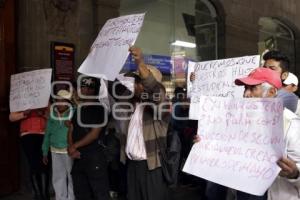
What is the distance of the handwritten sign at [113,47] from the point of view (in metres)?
4.36

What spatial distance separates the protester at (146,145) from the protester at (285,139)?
56.9 inches

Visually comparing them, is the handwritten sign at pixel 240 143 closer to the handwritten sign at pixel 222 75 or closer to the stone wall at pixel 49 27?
the handwritten sign at pixel 222 75

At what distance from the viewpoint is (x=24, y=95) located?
595 centimetres

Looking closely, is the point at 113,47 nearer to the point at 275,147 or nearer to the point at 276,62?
the point at 276,62

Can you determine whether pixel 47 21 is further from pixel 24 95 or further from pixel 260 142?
pixel 260 142

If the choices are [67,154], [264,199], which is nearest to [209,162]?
[264,199]

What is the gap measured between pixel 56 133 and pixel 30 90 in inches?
26.7

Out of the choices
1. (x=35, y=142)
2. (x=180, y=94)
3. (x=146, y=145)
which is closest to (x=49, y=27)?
(x=35, y=142)

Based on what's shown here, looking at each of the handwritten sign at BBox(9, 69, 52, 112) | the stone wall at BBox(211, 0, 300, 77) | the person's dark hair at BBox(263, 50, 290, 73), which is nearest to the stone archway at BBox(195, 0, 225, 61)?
the stone wall at BBox(211, 0, 300, 77)

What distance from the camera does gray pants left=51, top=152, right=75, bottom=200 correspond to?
18.6 ft

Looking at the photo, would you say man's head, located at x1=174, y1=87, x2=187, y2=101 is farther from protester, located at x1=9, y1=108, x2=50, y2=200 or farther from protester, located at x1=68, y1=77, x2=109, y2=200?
protester, located at x1=68, y1=77, x2=109, y2=200

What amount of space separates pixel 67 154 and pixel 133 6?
4.58 metres

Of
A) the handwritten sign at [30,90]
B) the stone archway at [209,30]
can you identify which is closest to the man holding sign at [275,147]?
the handwritten sign at [30,90]

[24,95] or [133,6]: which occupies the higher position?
[133,6]
